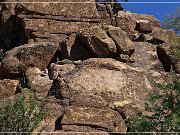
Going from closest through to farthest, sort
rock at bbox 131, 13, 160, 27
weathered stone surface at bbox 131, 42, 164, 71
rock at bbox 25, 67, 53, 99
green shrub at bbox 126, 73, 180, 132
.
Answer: green shrub at bbox 126, 73, 180, 132 < rock at bbox 25, 67, 53, 99 < weathered stone surface at bbox 131, 42, 164, 71 < rock at bbox 131, 13, 160, 27

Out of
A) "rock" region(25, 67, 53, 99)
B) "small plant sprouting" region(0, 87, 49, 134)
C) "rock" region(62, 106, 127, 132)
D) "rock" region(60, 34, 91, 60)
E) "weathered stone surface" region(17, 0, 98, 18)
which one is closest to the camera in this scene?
"small plant sprouting" region(0, 87, 49, 134)

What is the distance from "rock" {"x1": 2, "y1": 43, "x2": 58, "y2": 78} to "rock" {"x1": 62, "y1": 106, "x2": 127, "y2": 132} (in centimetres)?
369

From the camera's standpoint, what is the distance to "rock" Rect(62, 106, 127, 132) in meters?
11.7

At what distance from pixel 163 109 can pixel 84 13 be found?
26.7 feet

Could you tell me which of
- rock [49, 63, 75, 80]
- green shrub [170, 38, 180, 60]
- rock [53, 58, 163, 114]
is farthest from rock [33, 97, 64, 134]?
green shrub [170, 38, 180, 60]

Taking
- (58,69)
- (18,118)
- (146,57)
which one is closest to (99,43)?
(58,69)

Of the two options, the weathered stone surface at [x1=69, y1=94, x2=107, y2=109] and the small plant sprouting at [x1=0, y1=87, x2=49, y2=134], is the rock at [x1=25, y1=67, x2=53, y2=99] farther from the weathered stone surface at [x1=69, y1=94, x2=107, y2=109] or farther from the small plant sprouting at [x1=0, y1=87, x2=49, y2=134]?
the small plant sprouting at [x1=0, y1=87, x2=49, y2=134]

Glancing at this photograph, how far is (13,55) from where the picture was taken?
51.3ft

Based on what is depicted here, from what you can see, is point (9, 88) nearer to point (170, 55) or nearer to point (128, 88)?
point (128, 88)

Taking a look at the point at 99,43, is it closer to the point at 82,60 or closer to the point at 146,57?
the point at 82,60

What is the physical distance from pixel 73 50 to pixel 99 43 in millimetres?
968

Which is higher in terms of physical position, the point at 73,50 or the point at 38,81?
the point at 73,50

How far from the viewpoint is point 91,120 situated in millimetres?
11883

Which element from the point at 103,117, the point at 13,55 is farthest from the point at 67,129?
the point at 13,55
